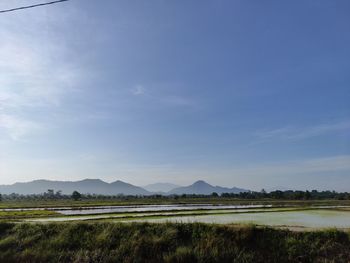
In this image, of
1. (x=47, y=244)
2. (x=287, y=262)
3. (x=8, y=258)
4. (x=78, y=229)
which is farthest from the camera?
(x=78, y=229)

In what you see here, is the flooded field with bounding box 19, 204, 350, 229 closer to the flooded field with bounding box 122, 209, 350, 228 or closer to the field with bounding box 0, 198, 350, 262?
the flooded field with bounding box 122, 209, 350, 228

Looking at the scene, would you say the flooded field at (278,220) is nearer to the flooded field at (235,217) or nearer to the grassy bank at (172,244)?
the flooded field at (235,217)

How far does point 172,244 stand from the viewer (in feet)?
37.5

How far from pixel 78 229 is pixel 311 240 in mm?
8373

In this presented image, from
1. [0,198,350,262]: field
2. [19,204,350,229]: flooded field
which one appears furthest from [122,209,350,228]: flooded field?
[0,198,350,262]: field

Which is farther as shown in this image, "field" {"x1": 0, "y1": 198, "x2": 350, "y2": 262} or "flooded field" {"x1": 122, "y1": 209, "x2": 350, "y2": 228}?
"flooded field" {"x1": 122, "y1": 209, "x2": 350, "y2": 228}

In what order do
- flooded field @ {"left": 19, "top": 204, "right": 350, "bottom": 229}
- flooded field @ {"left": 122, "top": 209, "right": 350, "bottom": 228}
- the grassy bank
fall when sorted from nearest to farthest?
1. the grassy bank
2. flooded field @ {"left": 122, "top": 209, "right": 350, "bottom": 228}
3. flooded field @ {"left": 19, "top": 204, "right": 350, "bottom": 229}

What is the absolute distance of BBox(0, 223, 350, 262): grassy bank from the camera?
10.6 metres

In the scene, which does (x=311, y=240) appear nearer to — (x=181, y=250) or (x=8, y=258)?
(x=181, y=250)

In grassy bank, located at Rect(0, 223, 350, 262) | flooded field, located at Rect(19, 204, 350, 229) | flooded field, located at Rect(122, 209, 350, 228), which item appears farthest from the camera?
flooded field, located at Rect(19, 204, 350, 229)

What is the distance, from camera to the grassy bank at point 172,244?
10.6 m

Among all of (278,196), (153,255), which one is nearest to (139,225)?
(153,255)

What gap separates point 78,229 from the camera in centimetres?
1284

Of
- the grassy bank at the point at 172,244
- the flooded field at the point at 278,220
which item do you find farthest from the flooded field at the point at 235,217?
the grassy bank at the point at 172,244
